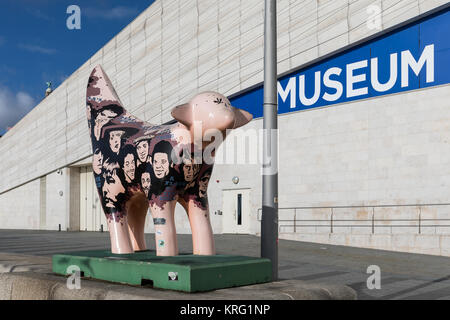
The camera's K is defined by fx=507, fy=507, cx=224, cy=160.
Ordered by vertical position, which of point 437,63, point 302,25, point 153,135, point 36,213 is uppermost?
point 302,25

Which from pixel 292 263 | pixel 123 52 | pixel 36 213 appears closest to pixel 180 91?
A: pixel 123 52

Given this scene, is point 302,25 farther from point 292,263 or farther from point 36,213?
point 36,213

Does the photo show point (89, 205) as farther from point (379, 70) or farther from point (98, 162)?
point (98, 162)

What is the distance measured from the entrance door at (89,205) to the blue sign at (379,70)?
1591 cm

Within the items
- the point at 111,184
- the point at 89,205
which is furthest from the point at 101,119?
the point at 89,205

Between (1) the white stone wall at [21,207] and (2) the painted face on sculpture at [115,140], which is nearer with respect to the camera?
(2) the painted face on sculpture at [115,140]

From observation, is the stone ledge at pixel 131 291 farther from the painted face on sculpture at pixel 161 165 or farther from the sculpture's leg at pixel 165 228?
the painted face on sculpture at pixel 161 165

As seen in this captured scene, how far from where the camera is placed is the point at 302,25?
1894 cm

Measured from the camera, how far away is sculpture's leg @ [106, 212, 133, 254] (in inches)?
277

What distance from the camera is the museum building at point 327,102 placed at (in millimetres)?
15414

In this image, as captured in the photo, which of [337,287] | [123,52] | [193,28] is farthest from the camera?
[123,52]

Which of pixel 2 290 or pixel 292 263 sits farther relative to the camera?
pixel 292 263


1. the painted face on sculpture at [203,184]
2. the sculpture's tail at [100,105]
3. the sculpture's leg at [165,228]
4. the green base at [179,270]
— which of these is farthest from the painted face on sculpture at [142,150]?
the green base at [179,270]
